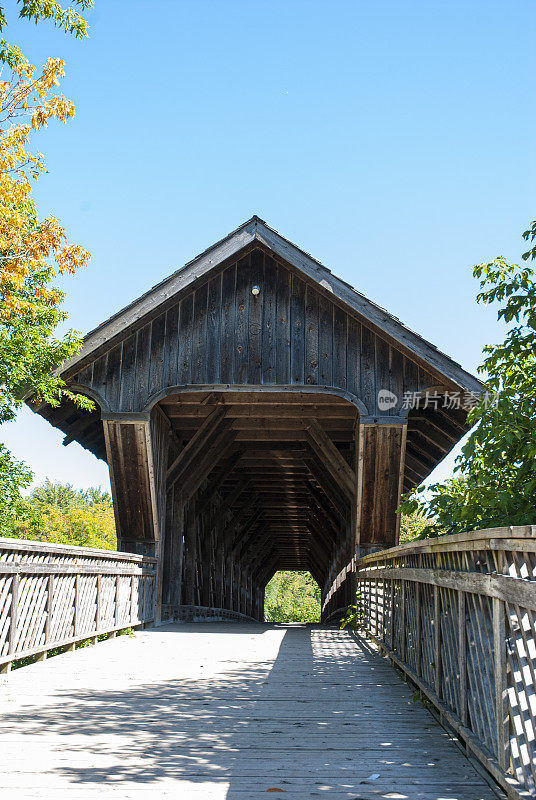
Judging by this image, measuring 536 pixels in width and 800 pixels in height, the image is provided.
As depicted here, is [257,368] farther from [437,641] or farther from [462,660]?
[462,660]

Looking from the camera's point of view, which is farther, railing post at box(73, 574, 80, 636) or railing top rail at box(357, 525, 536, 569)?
railing post at box(73, 574, 80, 636)

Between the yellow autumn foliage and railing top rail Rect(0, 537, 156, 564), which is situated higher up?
the yellow autumn foliage

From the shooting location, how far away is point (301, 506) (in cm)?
2162

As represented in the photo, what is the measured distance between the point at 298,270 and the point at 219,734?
724cm

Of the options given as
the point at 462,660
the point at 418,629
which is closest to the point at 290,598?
the point at 418,629

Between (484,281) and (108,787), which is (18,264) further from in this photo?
(108,787)

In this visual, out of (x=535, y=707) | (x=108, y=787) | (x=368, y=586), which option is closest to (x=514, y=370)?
(x=535, y=707)

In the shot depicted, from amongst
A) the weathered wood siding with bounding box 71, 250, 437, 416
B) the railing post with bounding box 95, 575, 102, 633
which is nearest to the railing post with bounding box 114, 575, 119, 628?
the railing post with bounding box 95, 575, 102, 633

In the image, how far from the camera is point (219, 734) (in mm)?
4008

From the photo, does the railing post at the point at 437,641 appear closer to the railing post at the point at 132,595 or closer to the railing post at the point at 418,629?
the railing post at the point at 418,629

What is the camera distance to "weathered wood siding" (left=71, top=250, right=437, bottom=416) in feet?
33.6

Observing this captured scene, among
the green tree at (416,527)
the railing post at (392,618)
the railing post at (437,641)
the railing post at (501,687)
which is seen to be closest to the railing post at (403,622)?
the green tree at (416,527)

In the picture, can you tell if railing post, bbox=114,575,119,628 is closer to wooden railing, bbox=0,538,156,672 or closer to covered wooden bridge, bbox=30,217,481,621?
wooden railing, bbox=0,538,156,672

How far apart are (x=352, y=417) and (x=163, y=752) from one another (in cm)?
863
